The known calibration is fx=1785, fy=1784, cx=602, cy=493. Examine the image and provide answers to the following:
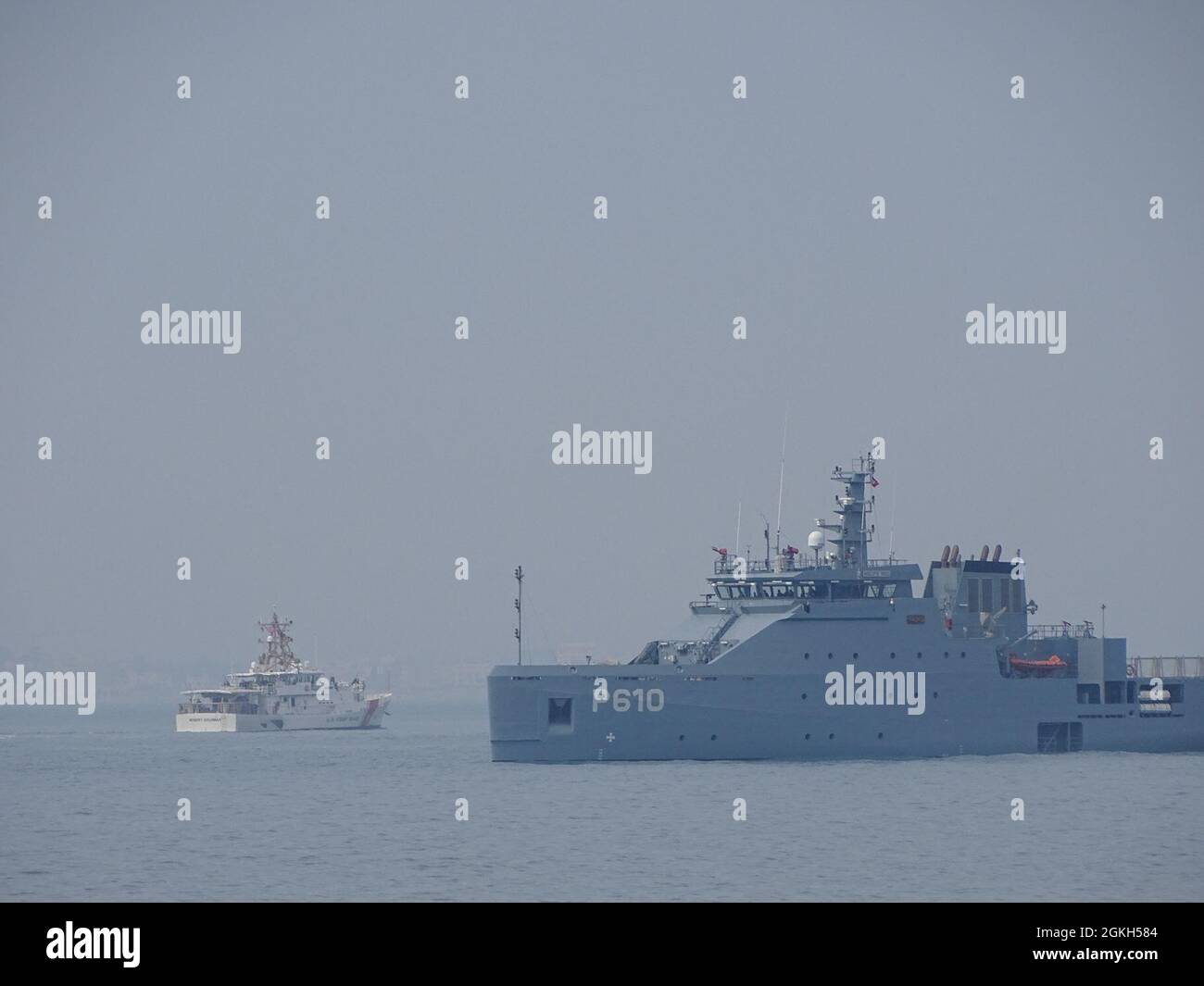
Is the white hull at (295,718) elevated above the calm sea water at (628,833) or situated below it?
below

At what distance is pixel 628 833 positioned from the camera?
38.0 m

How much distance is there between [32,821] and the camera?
45719 mm

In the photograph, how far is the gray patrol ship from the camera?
5219 cm

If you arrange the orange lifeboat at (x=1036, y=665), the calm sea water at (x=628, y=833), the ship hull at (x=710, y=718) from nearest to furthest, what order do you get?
the calm sea water at (x=628, y=833), the ship hull at (x=710, y=718), the orange lifeboat at (x=1036, y=665)

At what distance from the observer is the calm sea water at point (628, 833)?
3164 cm

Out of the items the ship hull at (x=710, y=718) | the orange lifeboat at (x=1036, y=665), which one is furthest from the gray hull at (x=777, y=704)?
the orange lifeboat at (x=1036, y=665)

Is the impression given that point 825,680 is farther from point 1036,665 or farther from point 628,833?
point 628,833

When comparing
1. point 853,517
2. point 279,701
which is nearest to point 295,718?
point 279,701

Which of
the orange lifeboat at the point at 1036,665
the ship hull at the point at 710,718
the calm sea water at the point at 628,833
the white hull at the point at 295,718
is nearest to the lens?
the calm sea water at the point at 628,833

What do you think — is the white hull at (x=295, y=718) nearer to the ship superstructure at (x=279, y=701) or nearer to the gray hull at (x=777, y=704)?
the ship superstructure at (x=279, y=701)

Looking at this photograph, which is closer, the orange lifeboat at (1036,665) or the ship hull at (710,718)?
the ship hull at (710,718)

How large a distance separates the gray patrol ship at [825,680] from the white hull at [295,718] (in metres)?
56.8
